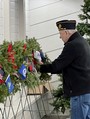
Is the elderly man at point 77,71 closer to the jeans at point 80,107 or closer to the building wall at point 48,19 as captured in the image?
the jeans at point 80,107

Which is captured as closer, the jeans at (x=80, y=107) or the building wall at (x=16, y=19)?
the jeans at (x=80, y=107)

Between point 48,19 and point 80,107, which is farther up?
point 48,19

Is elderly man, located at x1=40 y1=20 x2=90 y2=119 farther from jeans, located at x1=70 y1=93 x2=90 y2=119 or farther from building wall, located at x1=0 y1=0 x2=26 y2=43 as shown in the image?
building wall, located at x1=0 y1=0 x2=26 y2=43

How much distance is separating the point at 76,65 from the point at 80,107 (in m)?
0.44

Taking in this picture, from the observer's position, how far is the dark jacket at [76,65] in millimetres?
3498

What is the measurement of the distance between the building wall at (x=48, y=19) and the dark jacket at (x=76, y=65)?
3.11 m

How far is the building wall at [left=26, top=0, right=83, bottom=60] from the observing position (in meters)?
6.64

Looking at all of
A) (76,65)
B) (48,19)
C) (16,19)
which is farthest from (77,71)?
(48,19)

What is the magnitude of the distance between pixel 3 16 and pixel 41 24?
1787mm

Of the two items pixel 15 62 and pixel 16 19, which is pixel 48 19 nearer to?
pixel 16 19

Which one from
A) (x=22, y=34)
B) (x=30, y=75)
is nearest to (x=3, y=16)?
(x=22, y=34)

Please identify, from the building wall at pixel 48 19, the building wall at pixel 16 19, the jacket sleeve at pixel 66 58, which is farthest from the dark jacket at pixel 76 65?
the building wall at pixel 48 19

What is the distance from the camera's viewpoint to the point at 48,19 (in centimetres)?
668

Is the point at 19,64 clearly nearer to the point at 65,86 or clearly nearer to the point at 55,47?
the point at 65,86
